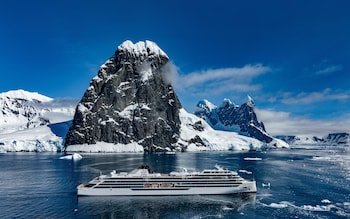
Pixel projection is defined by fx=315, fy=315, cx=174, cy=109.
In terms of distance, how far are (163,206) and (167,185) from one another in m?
12.6

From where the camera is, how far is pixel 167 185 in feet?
306

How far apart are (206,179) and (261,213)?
75.4ft

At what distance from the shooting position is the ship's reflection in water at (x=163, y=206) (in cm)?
7331

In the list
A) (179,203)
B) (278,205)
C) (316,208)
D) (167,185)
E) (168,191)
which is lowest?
(316,208)

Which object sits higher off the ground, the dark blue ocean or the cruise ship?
the cruise ship

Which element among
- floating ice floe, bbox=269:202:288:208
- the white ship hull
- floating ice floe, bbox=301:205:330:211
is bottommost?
floating ice floe, bbox=301:205:330:211

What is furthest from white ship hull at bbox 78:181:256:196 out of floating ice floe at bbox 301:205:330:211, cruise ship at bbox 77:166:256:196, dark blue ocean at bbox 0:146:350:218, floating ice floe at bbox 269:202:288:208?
floating ice floe at bbox 301:205:330:211

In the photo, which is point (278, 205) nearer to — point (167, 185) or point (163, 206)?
point (163, 206)

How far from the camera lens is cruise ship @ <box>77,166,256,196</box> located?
9200 cm

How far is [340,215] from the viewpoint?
72250mm

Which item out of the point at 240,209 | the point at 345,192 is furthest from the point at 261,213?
the point at 345,192

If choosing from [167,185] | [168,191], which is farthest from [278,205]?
[167,185]

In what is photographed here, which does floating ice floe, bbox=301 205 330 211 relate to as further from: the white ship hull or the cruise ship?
the white ship hull

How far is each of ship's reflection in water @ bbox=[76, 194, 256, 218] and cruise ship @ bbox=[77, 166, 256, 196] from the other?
77.2 inches
